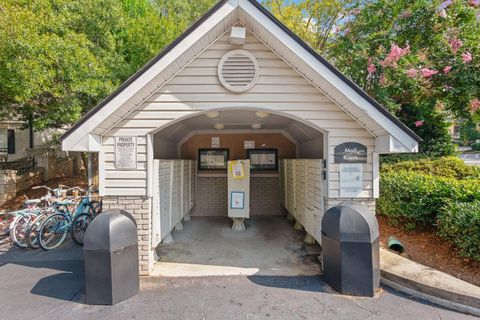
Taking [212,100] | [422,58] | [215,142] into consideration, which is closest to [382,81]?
[422,58]

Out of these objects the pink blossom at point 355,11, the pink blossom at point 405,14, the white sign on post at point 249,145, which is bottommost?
the white sign on post at point 249,145

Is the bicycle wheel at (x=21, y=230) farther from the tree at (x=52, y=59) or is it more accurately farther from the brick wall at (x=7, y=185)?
the brick wall at (x=7, y=185)

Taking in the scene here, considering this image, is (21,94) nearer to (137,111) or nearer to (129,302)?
(137,111)

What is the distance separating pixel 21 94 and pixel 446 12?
472 inches

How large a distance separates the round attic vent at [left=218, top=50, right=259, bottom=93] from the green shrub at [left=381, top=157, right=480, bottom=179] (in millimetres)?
5117

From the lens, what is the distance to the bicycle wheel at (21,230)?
490 centimetres

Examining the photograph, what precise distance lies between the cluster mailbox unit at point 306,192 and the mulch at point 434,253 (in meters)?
1.46

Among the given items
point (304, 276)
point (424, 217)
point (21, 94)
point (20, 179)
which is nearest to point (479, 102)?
point (424, 217)

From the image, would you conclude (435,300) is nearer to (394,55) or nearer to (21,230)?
(394,55)

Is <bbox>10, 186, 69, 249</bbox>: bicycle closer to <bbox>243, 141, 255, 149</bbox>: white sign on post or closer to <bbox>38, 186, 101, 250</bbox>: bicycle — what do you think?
<bbox>38, 186, 101, 250</bbox>: bicycle

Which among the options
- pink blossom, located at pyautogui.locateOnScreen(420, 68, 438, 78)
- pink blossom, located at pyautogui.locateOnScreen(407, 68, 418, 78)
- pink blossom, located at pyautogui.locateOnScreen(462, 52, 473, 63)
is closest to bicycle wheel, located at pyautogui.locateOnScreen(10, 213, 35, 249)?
pink blossom, located at pyautogui.locateOnScreen(407, 68, 418, 78)

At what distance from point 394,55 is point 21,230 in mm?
10041

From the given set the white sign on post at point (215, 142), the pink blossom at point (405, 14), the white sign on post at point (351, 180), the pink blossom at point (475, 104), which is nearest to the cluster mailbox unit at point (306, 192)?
the white sign on post at point (351, 180)

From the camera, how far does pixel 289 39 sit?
3408mm
